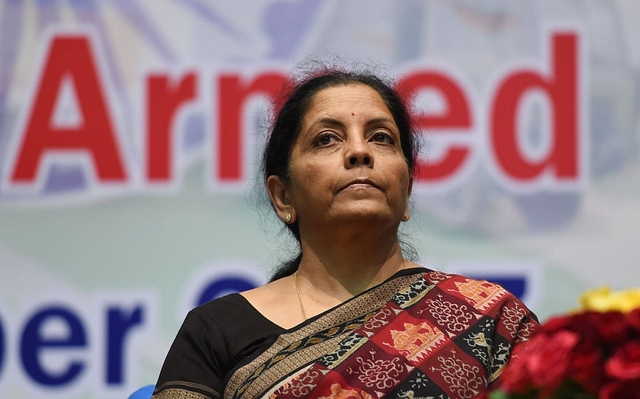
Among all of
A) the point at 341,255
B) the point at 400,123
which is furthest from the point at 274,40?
the point at 341,255

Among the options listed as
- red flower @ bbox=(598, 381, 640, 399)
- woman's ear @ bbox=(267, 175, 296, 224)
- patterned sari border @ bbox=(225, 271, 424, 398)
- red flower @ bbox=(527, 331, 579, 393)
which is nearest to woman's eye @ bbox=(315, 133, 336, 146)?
woman's ear @ bbox=(267, 175, 296, 224)

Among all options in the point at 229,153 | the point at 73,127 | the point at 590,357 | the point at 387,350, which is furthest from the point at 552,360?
the point at 73,127

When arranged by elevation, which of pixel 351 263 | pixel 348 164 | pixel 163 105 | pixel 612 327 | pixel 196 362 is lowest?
pixel 196 362

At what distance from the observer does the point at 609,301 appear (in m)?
1.19

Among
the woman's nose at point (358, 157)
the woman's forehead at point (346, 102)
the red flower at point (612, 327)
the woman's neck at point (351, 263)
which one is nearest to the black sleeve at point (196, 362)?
the woman's neck at point (351, 263)

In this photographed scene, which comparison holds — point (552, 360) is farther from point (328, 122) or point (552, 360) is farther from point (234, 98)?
point (234, 98)

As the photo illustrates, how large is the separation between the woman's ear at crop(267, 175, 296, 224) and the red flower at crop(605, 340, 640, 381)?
138cm

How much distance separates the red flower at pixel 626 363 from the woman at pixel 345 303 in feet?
2.84

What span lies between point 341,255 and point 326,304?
0.41 ft

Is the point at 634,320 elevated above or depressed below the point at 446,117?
below

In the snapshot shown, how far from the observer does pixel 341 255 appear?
2361 mm

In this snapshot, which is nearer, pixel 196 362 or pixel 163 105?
pixel 196 362

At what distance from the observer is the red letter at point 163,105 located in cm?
359

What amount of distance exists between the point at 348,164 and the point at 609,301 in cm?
114
